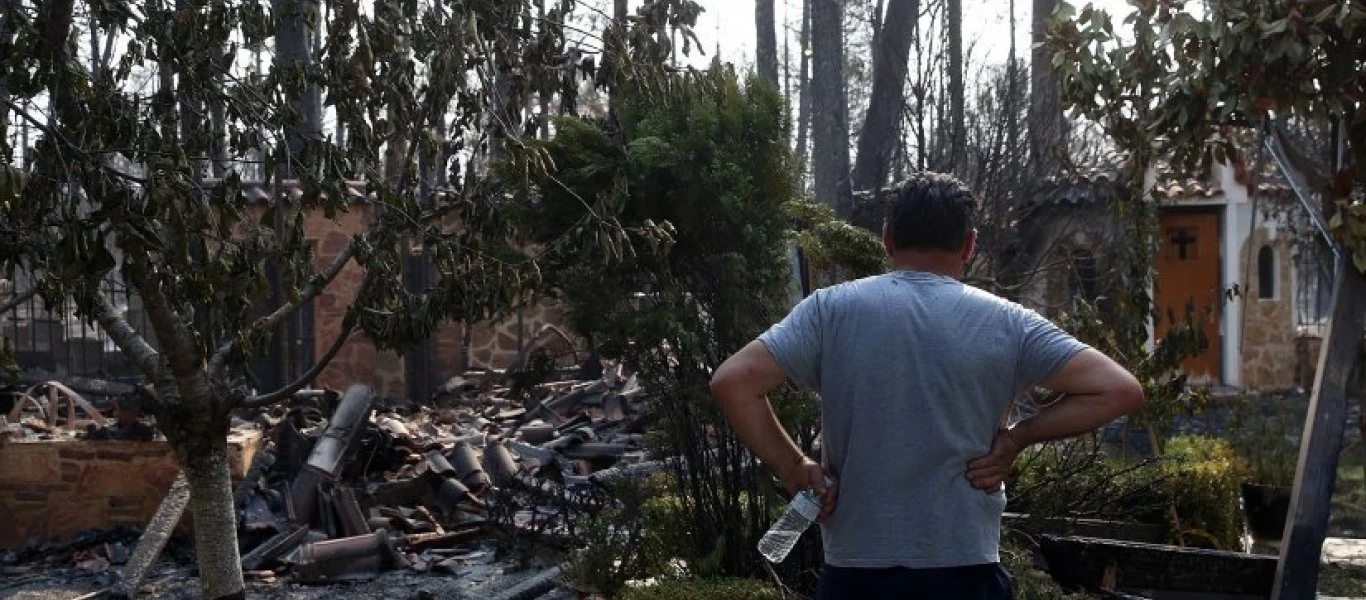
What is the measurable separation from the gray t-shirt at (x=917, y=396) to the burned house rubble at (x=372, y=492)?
17.2 ft

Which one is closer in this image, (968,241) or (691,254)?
(968,241)

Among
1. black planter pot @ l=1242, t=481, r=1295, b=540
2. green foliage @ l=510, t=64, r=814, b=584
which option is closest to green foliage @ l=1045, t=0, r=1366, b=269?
green foliage @ l=510, t=64, r=814, b=584

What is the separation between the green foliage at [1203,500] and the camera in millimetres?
8570

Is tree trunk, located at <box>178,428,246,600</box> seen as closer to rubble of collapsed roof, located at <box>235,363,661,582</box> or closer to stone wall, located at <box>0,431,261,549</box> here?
rubble of collapsed roof, located at <box>235,363,661,582</box>

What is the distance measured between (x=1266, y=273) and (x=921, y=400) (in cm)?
2076

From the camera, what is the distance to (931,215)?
3.50 meters

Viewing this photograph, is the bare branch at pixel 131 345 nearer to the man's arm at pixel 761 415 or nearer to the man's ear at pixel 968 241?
the man's arm at pixel 761 415

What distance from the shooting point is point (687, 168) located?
6426 mm

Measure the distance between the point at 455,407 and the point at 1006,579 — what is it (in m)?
13.8

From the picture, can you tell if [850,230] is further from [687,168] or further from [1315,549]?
[1315,549]

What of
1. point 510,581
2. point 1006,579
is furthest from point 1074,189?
point 1006,579

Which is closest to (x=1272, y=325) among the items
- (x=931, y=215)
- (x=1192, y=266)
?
(x=1192, y=266)

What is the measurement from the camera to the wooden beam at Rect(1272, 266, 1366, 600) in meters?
7.02

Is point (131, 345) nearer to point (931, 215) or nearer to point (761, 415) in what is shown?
point (761, 415)
